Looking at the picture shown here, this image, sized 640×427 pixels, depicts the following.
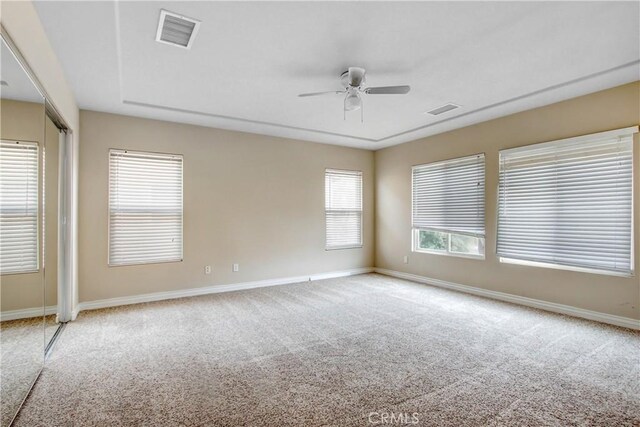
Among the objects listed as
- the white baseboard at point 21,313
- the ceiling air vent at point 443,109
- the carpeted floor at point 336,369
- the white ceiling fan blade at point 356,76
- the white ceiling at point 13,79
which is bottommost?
the carpeted floor at point 336,369

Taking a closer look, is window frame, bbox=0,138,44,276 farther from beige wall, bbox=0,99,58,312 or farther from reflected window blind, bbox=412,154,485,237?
reflected window blind, bbox=412,154,485,237

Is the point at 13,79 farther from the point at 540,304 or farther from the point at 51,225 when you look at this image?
the point at 540,304

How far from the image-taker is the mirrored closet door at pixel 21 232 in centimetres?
Result: 200

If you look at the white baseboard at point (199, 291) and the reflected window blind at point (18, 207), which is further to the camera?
the white baseboard at point (199, 291)

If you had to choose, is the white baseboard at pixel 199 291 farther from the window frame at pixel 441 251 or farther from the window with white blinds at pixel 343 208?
the window frame at pixel 441 251

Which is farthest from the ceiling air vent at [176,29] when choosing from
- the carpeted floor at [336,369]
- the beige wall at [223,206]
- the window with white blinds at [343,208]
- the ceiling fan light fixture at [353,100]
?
the window with white blinds at [343,208]

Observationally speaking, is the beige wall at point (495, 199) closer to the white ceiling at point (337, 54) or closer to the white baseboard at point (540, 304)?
the white baseboard at point (540, 304)

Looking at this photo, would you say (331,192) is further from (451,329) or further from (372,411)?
(372,411)

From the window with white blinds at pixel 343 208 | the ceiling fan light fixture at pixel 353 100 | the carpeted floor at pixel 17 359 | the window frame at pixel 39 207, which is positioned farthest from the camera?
the window with white blinds at pixel 343 208

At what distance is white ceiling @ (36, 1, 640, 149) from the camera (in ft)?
7.64

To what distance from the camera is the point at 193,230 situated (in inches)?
194

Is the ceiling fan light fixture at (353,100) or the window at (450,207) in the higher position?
the ceiling fan light fixture at (353,100)

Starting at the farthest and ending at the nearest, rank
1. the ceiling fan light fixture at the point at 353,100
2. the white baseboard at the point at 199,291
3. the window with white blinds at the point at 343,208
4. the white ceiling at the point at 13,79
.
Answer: the window with white blinds at the point at 343,208
the white baseboard at the point at 199,291
the ceiling fan light fixture at the point at 353,100
the white ceiling at the point at 13,79

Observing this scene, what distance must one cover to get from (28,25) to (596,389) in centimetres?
483
